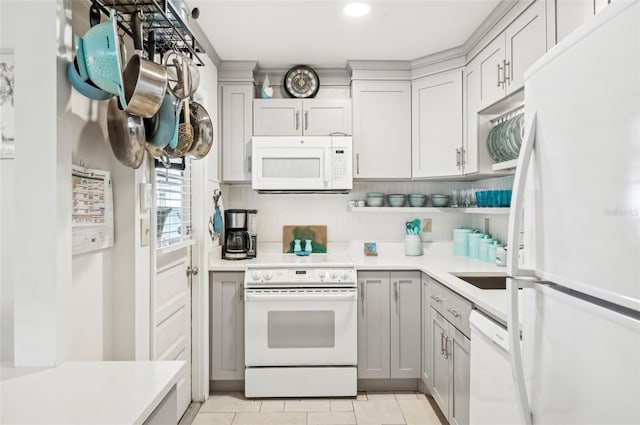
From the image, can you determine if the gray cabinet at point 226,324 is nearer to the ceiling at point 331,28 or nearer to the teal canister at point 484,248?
the ceiling at point 331,28

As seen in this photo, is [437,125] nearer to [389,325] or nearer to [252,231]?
[389,325]

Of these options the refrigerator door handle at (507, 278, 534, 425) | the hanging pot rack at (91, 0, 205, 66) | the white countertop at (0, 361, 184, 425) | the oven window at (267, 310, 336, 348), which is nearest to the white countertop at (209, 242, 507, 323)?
the oven window at (267, 310, 336, 348)

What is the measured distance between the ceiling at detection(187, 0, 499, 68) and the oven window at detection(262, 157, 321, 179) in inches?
32.1

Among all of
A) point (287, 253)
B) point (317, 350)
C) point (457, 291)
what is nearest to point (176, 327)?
point (317, 350)

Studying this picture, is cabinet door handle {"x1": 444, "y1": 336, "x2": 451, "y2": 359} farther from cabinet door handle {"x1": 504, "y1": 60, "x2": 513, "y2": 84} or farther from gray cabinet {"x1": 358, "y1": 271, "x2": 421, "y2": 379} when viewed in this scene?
cabinet door handle {"x1": 504, "y1": 60, "x2": 513, "y2": 84}

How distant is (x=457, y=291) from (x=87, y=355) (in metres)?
1.68

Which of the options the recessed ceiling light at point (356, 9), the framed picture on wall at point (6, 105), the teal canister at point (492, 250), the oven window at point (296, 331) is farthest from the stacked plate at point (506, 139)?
the framed picture on wall at point (6, 105)

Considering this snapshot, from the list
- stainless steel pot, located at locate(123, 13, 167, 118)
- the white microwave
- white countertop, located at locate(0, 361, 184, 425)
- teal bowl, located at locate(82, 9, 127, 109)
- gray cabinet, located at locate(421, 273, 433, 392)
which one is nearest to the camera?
white countertop, located at locate(0, 361, 184, 425)

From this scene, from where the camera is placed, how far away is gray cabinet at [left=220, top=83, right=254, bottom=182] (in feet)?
10.5

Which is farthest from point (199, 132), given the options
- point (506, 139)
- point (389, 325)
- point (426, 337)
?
point (426, 337)

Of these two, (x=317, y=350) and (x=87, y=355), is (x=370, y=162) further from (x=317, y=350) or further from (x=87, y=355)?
(x=87, y=355)

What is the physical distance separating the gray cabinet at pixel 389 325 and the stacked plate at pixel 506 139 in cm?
101

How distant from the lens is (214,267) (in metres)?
2.90

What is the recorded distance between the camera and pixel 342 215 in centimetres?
354
